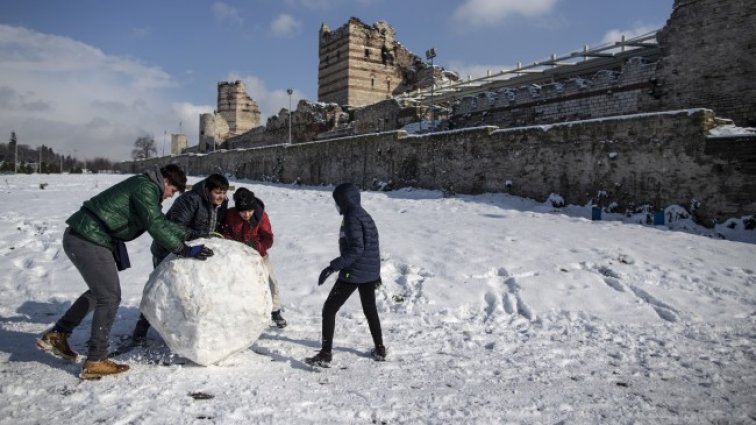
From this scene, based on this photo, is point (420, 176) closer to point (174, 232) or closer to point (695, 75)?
point (695, 75)

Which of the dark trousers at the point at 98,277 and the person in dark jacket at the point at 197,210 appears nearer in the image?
the dark trousers at the point at 98,277

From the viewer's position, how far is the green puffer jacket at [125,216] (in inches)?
152

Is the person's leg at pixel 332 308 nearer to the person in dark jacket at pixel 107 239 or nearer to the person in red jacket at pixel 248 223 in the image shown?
the person in red jacket at pixel 248 223

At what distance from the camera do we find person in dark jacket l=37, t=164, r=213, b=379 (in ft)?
12.6

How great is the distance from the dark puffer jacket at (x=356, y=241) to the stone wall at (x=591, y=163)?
8200 mm

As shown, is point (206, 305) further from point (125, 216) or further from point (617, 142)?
point (617, 142)

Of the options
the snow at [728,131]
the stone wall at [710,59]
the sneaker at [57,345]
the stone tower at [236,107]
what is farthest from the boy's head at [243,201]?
the stone tower at [236,107]

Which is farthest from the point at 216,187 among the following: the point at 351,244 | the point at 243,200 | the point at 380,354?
the point at 380,354

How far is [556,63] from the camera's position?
743 inches

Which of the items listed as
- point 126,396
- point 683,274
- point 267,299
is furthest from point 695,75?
point 126,396

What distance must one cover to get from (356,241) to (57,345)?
9.03 feet

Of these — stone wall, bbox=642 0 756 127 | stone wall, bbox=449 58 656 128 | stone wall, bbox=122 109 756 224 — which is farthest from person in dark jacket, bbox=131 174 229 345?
stone wall, bbox=449 58 656 128

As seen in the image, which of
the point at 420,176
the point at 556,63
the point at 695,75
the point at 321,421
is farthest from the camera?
the point at 556,63

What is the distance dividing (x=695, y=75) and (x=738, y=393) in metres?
13.2
